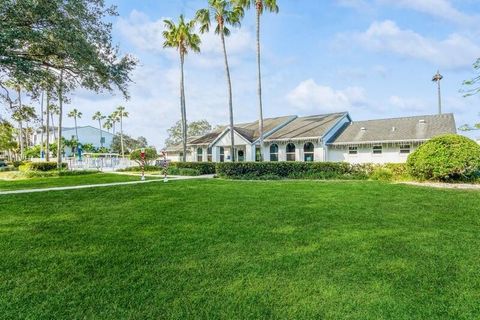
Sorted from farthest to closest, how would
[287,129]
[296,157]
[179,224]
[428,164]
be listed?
1. [287,129]
2. [296,157]
3. [428,164]
4. [179,224]

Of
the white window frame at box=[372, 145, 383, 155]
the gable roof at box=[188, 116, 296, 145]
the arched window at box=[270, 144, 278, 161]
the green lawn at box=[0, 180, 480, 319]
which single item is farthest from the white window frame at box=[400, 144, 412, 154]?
the green lawn at box=[0, 180, 480, 319]

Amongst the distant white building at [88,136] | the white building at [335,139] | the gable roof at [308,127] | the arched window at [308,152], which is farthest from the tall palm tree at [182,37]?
the distant white building at [88,136]

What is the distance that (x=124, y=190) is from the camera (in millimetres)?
12219

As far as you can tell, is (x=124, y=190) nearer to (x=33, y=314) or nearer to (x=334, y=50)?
(x=33, y=314)

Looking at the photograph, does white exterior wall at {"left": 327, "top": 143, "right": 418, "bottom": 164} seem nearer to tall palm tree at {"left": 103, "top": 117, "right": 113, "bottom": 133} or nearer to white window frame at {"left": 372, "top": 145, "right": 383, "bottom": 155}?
white window frame at {"left": 372, "top": 145, "right": 383, "bottom": 155}

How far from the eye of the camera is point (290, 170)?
2073 cm

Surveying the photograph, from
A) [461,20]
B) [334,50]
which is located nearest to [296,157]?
[334,50]

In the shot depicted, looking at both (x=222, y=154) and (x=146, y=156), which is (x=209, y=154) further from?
(x=146, y=156)

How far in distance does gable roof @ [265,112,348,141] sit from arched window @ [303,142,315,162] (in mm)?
1013

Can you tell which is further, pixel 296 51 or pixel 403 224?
pixel 296 51

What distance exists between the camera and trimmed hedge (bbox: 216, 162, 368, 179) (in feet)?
64.8

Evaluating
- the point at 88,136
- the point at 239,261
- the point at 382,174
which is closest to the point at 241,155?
the point at 382,174

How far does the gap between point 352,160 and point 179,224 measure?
71.0 feet

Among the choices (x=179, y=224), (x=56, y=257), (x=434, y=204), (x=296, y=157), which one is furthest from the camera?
(x=296, y=157)
